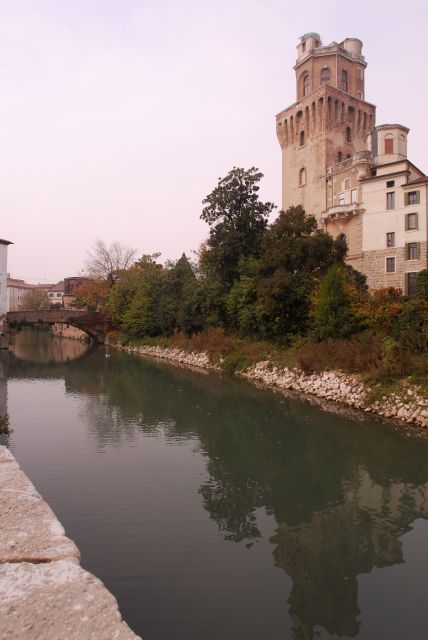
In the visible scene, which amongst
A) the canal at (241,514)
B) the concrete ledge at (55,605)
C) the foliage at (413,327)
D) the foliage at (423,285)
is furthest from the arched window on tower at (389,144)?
the concrete ledge at (55,605)

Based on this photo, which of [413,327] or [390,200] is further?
[390,200]

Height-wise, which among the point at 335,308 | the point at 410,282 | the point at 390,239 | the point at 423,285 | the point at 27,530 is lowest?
the point at 27,530

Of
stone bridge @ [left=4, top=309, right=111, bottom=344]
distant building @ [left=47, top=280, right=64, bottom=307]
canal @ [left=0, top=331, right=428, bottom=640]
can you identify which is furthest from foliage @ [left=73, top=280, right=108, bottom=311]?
distant building @ [left=47, top=280, right=64, bottom=307]

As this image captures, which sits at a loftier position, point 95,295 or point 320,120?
point 320,120

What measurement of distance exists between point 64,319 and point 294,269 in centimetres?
3162

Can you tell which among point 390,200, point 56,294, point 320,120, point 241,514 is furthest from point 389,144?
point 56,294

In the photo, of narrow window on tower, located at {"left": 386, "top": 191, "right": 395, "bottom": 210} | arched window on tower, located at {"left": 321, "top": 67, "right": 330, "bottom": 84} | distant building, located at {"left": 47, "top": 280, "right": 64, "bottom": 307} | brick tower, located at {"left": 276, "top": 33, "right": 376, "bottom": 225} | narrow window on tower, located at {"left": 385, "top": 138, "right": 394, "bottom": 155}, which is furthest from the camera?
distant building, located at {"left": 47, "top": 280, "right": 64, "bottom": 307}

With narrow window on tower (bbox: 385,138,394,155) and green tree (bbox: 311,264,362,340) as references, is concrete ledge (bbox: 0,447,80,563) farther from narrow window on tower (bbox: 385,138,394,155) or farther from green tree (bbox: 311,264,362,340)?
narrow window on tower (bbox: 385,138,394,155)

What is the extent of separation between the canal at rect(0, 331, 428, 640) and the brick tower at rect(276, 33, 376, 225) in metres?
26.3

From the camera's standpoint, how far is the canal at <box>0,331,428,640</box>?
6441mm

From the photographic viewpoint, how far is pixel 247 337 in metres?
31.8

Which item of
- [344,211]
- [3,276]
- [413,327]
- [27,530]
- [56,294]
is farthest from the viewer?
[56,294]

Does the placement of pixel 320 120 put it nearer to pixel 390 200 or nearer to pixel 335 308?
pixel 390 200

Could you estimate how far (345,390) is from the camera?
20000 millimetres
